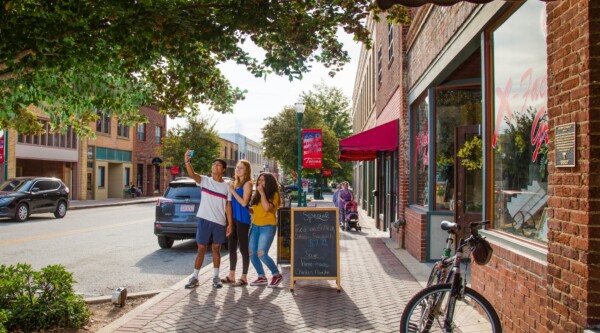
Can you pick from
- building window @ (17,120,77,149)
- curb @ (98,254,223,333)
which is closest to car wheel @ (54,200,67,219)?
building window @ (17,120,77,149)

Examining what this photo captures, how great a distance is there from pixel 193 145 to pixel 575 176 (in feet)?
140

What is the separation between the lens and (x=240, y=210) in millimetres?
7633

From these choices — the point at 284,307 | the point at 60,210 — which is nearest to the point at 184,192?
the point at 284,307

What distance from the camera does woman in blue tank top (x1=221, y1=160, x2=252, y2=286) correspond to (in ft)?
24.7

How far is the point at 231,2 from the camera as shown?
5285 millimetres

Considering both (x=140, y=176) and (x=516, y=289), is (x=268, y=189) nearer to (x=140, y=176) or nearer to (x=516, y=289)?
(x=516, y=289)

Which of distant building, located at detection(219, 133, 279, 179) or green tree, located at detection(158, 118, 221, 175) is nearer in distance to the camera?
green tree, located at detection(158, 118, 221, 175)

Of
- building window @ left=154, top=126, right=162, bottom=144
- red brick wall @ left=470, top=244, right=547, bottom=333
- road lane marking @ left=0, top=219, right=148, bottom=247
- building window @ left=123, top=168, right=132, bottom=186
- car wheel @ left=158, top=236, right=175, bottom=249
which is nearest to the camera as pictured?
red brick wall @ left=470, top=244, right=547, bottom=333

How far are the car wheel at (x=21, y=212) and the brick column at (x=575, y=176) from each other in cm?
1854

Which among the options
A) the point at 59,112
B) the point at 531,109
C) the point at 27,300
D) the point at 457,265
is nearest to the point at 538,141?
the point at 531,109

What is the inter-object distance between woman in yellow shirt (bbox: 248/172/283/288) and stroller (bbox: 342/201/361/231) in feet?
30.3

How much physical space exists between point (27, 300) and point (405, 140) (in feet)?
28.1

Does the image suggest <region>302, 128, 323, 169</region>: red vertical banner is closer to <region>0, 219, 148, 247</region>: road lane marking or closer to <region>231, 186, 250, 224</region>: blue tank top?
<region>0, 219, 148, 247</region>: road lane marking

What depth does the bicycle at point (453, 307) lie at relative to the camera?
13.4 ft
